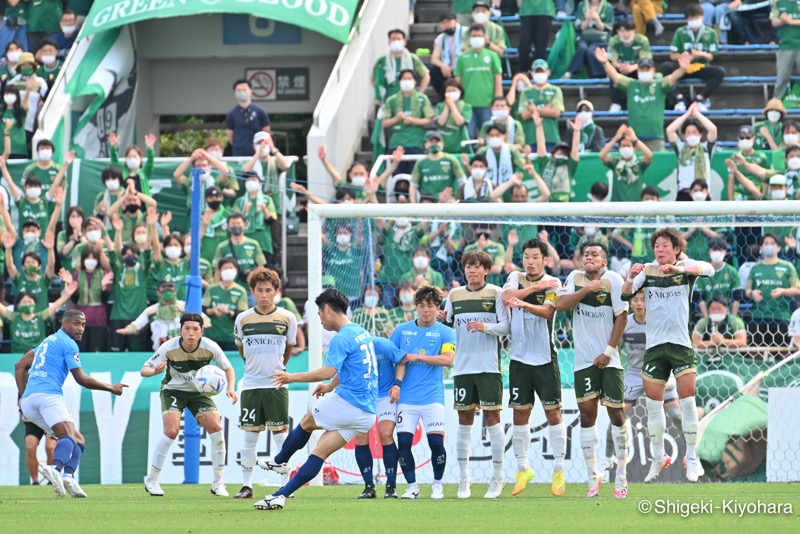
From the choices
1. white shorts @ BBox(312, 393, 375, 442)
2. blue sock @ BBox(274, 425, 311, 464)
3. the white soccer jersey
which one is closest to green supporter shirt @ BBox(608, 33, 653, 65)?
the white soccer jersey

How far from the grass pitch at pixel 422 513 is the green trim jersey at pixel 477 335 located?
120 centimetres

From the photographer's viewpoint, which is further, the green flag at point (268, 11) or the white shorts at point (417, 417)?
the green flag at point (268, 11)

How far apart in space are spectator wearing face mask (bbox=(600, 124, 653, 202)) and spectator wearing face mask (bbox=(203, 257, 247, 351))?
5.06 metres

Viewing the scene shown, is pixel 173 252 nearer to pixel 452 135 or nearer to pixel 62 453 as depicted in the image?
pixel 452 135

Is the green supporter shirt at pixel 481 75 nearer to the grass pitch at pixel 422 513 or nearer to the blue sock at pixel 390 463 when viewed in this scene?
the grass pitch at pixel 422 513

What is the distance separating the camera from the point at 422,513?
34.2 ft

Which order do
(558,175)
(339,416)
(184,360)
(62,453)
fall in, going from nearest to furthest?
1. (339,416)
2. (62,453)
3. (184,360)
4. (558,175)

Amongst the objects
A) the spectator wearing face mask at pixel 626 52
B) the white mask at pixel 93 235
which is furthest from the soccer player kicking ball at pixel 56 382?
the spectator wearing face mask at pixel 626 52

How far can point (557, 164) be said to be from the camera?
61.6 ft

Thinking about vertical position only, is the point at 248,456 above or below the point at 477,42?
below

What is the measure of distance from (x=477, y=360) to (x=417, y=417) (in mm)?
745

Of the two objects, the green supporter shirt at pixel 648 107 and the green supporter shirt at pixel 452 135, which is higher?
the green supporter shirt at pixel 648 107

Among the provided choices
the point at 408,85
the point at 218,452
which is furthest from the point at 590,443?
the point at 408,85

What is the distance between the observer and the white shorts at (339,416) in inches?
416
